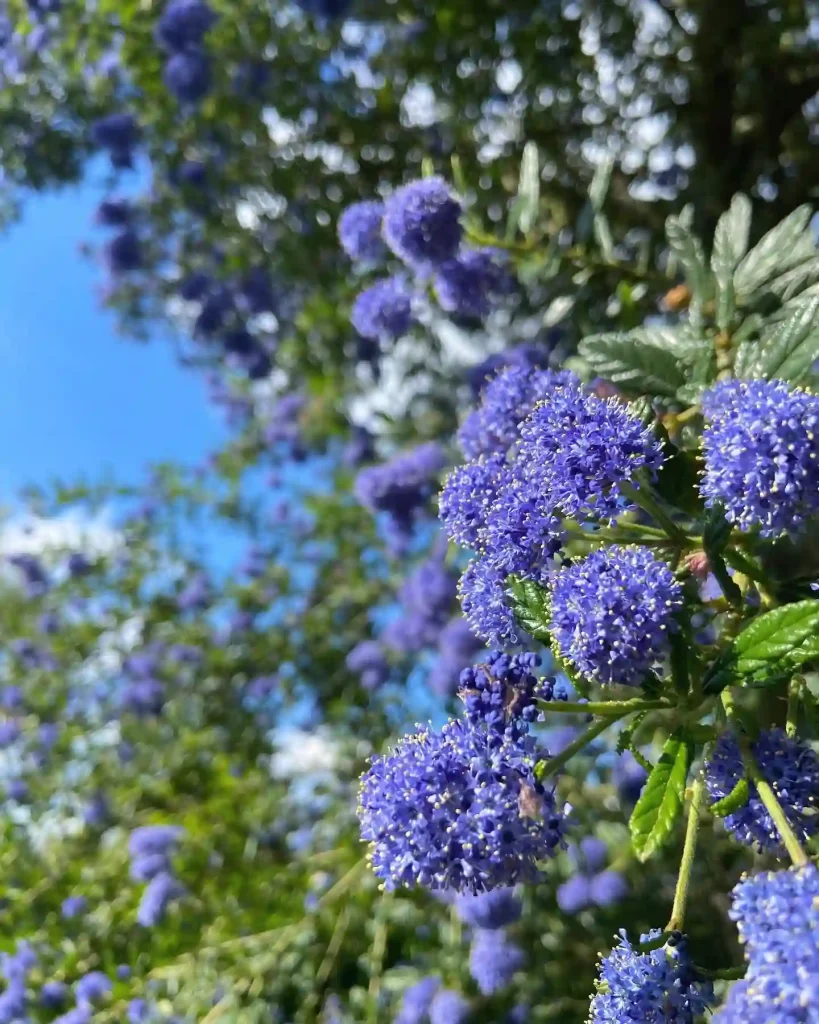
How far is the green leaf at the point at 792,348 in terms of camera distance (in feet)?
4.62

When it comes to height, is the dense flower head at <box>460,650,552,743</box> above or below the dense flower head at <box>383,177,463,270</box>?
below

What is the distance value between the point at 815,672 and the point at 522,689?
56 centimetres

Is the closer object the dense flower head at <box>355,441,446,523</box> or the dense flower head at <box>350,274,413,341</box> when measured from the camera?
the dense flower head at <box>350,274,413,341</box>

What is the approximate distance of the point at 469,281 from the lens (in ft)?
7.55

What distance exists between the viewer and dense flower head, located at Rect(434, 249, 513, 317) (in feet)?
7.49

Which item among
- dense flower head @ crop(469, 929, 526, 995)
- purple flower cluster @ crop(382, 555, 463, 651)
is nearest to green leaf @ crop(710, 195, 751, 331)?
purple flower cluster @ crop(382, 555, 463, 651)

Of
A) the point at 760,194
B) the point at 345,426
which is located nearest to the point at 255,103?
the point at 345,426

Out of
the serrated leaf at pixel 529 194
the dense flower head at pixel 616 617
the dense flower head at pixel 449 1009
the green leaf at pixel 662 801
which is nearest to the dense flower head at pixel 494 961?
the dense flower head at pixel 449 1009

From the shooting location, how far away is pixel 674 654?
1229 millimetres

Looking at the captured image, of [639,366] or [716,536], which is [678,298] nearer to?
[639,366]

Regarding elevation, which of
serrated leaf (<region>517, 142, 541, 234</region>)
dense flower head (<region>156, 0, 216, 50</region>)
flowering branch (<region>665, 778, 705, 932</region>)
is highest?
dense flower head (<region>156, 0, 216, 50</region>)

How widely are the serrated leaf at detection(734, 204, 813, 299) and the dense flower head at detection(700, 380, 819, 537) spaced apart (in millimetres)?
807

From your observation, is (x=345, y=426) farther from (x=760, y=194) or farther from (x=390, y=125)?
(x=760, y=194)

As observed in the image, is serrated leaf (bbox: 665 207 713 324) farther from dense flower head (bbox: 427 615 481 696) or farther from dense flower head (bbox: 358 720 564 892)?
dense flower head (bbox: 427 615 481 696)
